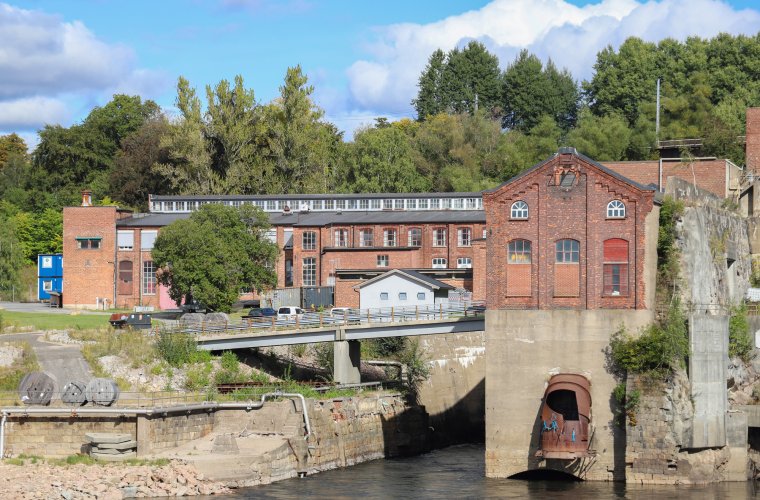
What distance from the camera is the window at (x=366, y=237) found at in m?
101

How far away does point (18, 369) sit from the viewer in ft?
215

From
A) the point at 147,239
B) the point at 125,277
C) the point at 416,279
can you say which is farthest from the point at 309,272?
the point at 416,279

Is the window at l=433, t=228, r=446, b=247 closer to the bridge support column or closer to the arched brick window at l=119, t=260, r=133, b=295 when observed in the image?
the arched brick window at l=119, t=260, r=133, b=295

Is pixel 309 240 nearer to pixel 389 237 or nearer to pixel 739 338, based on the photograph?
pixel 389 237

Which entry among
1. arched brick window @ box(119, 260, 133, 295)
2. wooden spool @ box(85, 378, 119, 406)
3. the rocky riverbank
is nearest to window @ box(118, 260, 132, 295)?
arched brick window @ box(119, 260, 133, 295)

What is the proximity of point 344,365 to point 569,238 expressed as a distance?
58.2 feet

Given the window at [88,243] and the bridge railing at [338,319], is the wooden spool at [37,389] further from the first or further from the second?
the window at [88,243]

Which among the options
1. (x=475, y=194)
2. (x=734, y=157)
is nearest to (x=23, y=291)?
(x=475, y=194)

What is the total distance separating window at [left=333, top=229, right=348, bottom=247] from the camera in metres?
101

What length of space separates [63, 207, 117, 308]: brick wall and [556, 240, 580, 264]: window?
2222 inches

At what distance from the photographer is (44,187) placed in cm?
13750

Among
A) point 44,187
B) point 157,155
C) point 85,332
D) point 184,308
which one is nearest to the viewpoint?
point 85,332

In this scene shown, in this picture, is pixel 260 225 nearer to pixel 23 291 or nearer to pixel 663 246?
pixel 23 291

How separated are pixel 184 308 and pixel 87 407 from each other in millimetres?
34034
